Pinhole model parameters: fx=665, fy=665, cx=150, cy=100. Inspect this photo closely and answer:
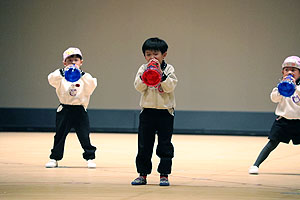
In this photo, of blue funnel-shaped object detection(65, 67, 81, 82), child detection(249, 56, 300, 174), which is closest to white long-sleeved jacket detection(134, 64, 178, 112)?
blue funnel-shaped object detection(65, 67, 81, 82)

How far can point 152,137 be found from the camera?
566 centimetres

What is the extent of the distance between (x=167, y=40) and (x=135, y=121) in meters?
1.68

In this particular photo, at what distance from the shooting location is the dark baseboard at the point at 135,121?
41.8 feet

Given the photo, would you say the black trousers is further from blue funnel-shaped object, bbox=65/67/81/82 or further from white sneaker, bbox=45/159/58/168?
white sneaker, bbox=45/159/58/168

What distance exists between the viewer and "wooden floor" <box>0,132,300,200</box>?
4.94 metres

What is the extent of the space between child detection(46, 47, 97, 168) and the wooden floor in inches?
9.3

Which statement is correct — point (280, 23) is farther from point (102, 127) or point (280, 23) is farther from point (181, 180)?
point (181, 180)

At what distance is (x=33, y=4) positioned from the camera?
1288 cm

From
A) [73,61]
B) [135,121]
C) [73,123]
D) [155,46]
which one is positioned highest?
[155,46]

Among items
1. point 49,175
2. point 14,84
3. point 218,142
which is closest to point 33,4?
point 14,84

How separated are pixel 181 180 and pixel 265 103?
7.15 metres

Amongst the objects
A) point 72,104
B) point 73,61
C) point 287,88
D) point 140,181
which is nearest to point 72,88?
point 72,104

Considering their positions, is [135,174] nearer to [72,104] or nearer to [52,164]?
[52,164]

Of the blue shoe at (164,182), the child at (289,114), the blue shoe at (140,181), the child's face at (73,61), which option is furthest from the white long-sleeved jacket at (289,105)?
the child's face at (73,61)
